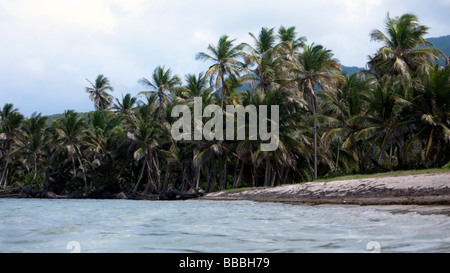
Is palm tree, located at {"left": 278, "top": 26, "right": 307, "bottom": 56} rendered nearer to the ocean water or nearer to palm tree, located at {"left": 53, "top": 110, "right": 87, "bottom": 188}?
palm tree, located at {"left": 53, "top": 110, "right": 87, "bottom": 188}

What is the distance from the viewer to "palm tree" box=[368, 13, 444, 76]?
2719 cm

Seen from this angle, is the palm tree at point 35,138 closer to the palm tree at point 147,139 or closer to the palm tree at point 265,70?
the palm tree at point 147,139

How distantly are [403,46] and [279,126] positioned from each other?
→ 10.3 metres

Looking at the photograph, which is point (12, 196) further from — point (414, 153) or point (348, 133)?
point (414, 153)

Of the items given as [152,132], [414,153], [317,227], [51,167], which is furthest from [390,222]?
[51,167]

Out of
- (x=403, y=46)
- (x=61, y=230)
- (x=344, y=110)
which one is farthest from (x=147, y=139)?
(x=61, y=230)

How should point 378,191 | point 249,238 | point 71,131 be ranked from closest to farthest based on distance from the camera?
point 249,238, point 378,191, point 71,131

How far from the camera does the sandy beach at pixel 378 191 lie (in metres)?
13.2

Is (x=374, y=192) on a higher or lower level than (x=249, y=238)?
lower

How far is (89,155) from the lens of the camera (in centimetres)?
3788

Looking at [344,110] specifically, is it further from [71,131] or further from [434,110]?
[71,131]

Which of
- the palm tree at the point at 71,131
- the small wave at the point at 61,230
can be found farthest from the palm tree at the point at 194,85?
the small wave at the point at 61,230

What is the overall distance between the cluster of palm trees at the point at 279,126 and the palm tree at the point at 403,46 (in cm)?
7

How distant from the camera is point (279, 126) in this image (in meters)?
27.8
